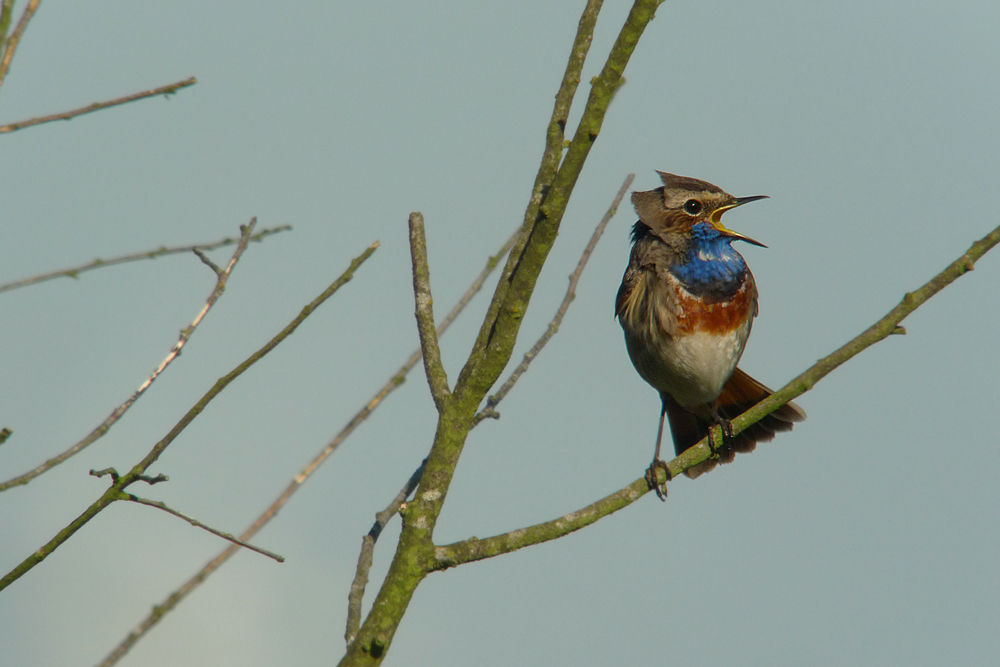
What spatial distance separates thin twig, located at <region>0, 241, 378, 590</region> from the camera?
2.18 meters

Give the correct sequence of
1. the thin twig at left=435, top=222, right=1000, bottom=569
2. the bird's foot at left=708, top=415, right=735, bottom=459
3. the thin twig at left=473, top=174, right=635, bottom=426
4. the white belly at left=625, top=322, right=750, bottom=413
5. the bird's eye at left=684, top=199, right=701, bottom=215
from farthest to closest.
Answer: the bird's eye at left=684, top=199, right=701, bottom=215 → the white belly at left=625, top=322, right=750, bottom=413 → the bird's foot at left=708, top=415, right=735, bottom=459 → the thin twig at left=473, top=174, right=635, bottom=426 → the thin twig at left=435, top=222, right=1000, bottom=569

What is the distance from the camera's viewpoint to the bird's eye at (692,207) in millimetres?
5785

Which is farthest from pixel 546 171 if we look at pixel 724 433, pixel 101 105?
pixel 724 433

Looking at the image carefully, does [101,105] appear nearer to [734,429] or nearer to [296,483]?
[296,483]

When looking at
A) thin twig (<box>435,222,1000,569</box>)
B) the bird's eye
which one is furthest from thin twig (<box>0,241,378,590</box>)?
the bird's eye

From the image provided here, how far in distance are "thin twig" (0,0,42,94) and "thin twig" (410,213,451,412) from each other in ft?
3.94

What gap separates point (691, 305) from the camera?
5441 millimetres

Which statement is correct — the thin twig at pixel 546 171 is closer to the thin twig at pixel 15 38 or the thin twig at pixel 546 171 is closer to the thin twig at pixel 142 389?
the thin twig at pixel 142 389

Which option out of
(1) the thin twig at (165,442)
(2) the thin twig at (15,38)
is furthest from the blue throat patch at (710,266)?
(2) the thin twig at (15,38)

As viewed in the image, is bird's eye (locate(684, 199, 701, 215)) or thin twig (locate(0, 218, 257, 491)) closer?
thin twig (locate(0, 218, 257, 491))

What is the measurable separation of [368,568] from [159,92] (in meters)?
1.57

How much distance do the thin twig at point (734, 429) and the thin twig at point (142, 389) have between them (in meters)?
1.00

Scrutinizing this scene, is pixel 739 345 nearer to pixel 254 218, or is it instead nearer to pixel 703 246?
pixel 703 246

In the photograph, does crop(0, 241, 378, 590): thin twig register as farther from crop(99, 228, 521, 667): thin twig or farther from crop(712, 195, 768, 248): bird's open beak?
crop(712, 195, 768, 248): bird's open beak
